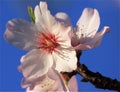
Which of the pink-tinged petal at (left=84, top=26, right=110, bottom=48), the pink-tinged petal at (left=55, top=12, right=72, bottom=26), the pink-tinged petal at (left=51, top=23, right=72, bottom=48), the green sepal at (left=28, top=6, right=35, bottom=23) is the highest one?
the green sepal at (left=28, top=6, right=35, bottom=23)

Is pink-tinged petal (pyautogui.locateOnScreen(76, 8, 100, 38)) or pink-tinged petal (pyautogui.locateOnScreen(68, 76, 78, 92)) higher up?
pink-tinged petal (pyautogui.locateOnScreen(76, 8, 100, 38))

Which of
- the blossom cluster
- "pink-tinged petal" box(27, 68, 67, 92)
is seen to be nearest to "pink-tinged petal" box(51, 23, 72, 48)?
the blossom cluster

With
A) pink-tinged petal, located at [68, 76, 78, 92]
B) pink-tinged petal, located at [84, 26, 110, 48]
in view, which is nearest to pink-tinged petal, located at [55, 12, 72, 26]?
pink-tinged petal, located at [84, 26, 110, 48]

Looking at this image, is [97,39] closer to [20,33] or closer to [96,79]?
[96,79]

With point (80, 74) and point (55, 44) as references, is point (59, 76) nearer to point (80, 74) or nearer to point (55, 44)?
point (80, 74)

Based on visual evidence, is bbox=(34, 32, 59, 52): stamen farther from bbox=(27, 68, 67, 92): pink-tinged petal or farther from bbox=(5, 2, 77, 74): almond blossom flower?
bbox=(27, 68, 67, 92): pink-tinged petal

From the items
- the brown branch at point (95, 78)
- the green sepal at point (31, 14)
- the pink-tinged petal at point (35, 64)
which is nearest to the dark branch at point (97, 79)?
the brown branch at point (95, 78)

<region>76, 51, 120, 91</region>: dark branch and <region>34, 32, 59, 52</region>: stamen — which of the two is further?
<region>34, 32, 59, 52</region>: stamen
